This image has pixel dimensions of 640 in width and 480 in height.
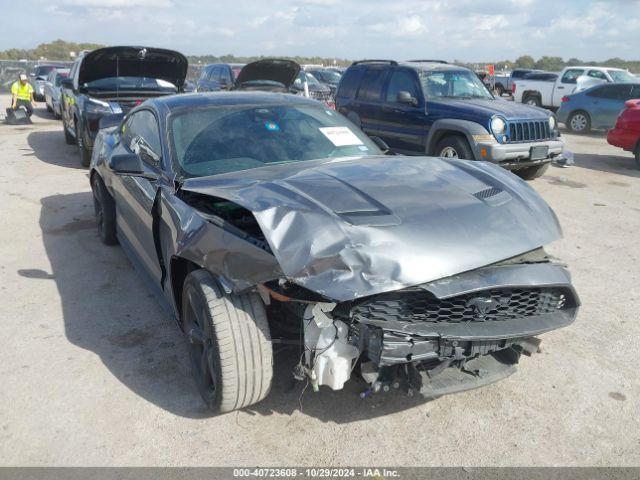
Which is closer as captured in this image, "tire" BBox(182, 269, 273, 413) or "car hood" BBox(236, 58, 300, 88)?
"tire" BBox(182, 269, 273, 413)

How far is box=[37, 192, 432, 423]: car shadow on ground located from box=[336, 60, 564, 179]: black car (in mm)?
5173

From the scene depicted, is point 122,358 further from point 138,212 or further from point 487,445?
point 487,445

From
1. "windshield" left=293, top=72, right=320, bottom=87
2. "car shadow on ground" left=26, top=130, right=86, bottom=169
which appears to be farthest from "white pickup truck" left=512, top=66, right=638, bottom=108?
"car shadow on ground" left=26, top=130, right=86, bottom=169

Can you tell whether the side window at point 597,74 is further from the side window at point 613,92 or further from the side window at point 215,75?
the side window at point 215,75

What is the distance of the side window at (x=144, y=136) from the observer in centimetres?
401

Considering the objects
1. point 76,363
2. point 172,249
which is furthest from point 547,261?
point 76,363

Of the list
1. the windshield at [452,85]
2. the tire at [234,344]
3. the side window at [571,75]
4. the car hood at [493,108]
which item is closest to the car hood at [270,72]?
the windshield at [452,85]

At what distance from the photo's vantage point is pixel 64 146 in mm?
12492

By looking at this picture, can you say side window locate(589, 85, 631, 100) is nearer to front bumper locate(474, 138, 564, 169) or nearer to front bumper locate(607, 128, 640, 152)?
front bumper locate(607, 128, 640, 152)

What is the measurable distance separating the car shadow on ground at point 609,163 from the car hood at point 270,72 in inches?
240

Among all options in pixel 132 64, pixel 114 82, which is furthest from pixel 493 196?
pixel 114 82

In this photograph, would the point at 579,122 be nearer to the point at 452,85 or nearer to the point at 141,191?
the point at 452,85

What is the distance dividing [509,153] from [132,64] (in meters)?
6.49

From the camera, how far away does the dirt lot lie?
284cm
